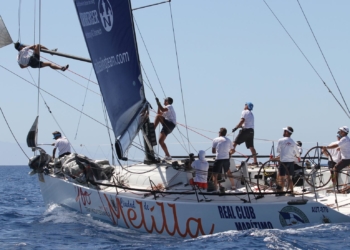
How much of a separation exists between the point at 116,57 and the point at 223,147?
3.10 m

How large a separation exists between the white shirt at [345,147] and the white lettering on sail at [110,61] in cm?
490

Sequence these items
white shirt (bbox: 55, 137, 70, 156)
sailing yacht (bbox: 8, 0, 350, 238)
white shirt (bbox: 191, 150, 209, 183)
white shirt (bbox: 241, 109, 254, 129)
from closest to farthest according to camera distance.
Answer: sailing yacht (bbox: 8, 0, 350, 238), white shirt (bbox: 191, 150, 209, 183), white shirt (bbox: 241, 109, 254, 129), white shirt (bbox: 55, 137, 70, 156)

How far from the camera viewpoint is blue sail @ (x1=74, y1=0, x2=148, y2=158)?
1414 cm

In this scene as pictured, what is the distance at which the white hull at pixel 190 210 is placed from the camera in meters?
11.9

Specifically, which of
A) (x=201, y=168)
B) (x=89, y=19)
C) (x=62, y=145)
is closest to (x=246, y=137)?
(x=201, y=168)

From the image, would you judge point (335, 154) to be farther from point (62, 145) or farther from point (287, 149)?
point (62, 145)

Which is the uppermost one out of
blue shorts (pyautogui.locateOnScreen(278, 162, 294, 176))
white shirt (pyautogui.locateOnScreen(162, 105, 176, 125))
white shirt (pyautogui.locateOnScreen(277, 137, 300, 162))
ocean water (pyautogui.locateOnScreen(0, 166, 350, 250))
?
white shirt (pyautogui.locateOnScreen(162, 105, 176, 125))

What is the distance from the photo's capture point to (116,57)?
14.5 m

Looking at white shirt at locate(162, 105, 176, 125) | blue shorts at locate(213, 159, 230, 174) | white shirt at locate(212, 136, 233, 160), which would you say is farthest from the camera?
white shirt at locate(162, 105, 176, 125)

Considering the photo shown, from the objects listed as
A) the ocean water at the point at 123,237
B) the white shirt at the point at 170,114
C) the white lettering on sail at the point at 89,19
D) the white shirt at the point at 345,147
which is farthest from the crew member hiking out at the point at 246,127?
the white lettering on sail at the point at 89,19

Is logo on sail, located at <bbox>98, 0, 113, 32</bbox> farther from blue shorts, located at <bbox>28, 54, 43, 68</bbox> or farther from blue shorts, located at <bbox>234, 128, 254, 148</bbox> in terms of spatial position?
blue shorts, located at <bbox>234, 128, 254, 148</bbox>

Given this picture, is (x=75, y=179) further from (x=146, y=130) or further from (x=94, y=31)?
(x=94, y=31)

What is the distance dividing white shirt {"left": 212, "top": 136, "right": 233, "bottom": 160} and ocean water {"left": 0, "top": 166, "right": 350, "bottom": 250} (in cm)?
200

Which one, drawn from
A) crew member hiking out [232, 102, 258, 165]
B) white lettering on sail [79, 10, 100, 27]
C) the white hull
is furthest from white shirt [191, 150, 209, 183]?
white lettering on sail [79, 10, 100, 27]
